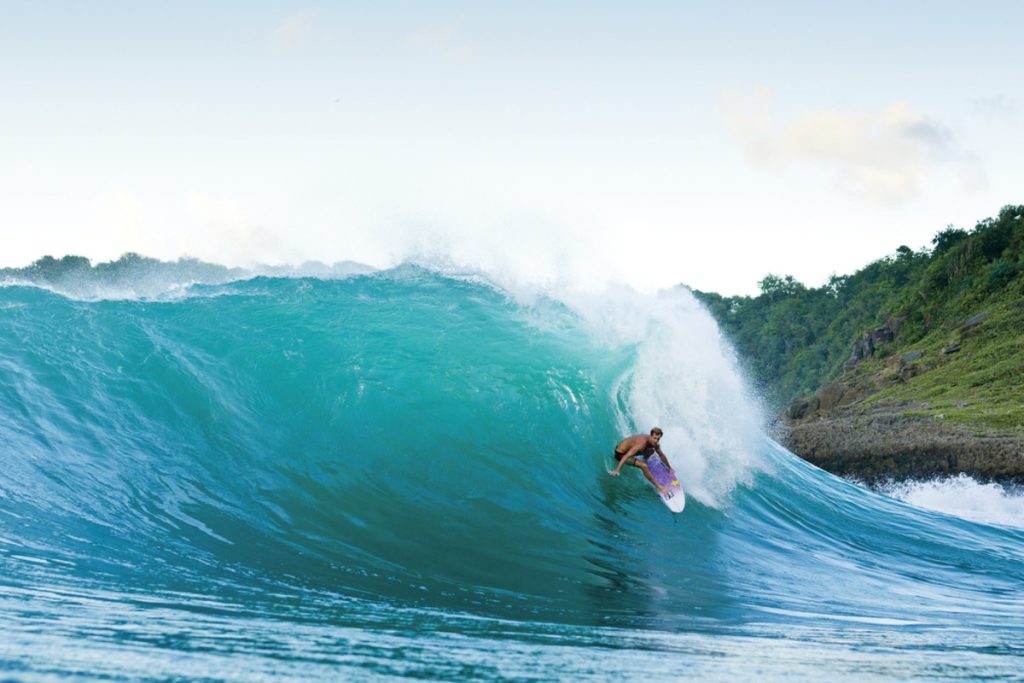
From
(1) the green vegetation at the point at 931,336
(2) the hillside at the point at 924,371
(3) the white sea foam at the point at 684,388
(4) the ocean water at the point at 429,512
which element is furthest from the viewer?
(1) the green vegetation at the point at 931,336

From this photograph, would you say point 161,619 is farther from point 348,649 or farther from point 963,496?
point 963,496

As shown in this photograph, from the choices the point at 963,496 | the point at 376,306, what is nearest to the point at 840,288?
the point at 963,496

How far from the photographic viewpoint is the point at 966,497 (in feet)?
59.5

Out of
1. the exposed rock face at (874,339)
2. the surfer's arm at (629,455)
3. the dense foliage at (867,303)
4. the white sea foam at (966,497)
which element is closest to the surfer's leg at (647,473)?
the surfer's arm at (629,455)

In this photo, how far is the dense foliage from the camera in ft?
117

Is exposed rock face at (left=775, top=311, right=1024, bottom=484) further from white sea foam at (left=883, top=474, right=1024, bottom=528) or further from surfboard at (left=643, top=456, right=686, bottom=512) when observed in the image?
surfboard at (left=643, top=456, right=686, bottom=512)

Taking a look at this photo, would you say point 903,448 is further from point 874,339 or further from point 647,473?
point 874,339

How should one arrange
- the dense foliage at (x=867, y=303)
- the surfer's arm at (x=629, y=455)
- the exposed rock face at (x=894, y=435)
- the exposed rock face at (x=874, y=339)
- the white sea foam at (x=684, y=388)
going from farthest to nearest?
the exposed rock face at (x=874, y=339)
the dense foliage at (x=867, y=303)
the exposed rock face at (x=894, y=435)
the white sea foam at (x=684, y=388)
the surfer's arm at (x=629, y=455)

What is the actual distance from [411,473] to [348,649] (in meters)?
5.25

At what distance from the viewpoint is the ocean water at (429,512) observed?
15.8 feet

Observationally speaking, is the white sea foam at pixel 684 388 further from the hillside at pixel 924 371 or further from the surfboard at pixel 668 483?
the hillside at pixel 924 371

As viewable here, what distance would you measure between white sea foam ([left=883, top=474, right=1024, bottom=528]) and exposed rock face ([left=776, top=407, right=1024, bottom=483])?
68 cm

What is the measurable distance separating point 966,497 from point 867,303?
40.4 meters

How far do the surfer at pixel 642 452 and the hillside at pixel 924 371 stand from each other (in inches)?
520
